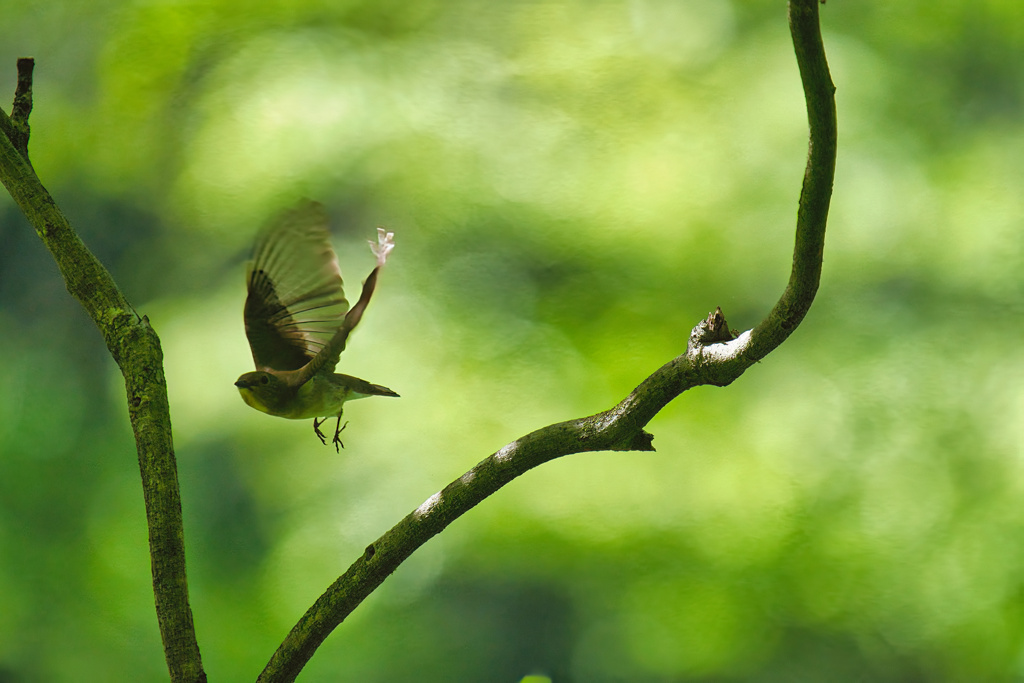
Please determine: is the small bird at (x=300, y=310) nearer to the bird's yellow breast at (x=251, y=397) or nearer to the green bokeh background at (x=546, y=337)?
the bird's yellow breast at (x=251, y=397)

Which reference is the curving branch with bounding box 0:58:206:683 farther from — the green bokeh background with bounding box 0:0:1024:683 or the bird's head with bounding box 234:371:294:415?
the green bokeh background with bounding box 0:0:1024:683

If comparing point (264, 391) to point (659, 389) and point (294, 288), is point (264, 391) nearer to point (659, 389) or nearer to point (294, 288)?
point (294, 288)

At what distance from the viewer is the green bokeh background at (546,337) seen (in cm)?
122

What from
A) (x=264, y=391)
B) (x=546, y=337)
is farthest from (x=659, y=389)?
(x=546, y=337)

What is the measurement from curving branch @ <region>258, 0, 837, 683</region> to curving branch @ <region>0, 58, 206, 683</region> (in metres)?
0.06

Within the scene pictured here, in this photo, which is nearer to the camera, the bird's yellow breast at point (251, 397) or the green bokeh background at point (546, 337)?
the bird's yellow breast at point (251, 397)

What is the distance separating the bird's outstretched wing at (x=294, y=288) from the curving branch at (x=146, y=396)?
0.08m

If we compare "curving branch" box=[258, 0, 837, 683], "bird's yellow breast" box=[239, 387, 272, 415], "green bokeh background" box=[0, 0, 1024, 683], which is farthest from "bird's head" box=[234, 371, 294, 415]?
"green bokeh background" box=[0, 0, 1024, 683]

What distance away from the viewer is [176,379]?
4.42ft

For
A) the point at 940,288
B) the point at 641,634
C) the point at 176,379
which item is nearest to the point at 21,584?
the point at 176,379

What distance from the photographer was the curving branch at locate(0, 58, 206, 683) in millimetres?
561

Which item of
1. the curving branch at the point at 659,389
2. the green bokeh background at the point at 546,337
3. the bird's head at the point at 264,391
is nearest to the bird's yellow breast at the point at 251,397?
the bird's head at the point at 264,391

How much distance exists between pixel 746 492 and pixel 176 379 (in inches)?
31.3

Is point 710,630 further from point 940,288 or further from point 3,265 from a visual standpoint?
point 3,265
